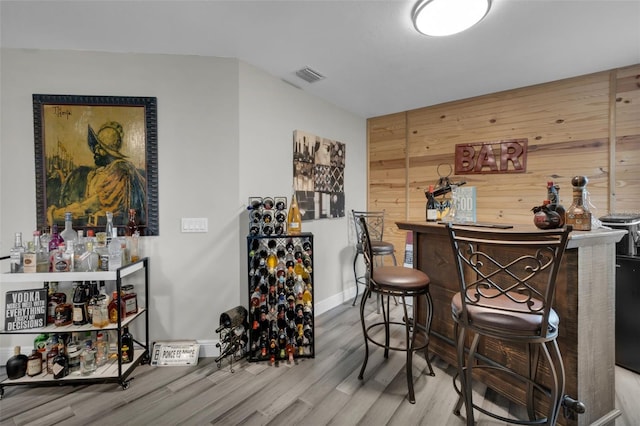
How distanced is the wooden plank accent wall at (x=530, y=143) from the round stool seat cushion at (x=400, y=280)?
185 centimetres

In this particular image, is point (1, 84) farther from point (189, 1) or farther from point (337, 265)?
point (337, 265)

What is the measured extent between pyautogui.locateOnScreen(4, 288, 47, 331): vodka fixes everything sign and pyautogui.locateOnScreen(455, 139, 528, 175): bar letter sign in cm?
398

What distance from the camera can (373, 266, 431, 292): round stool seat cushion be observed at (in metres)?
1.67

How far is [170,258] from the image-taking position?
7.28ft

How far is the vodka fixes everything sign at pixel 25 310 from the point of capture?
184 cm

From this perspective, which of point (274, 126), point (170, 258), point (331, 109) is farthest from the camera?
point (331, 109)

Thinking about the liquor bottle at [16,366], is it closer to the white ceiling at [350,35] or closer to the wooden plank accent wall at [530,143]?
the white ceiling at [350,35]

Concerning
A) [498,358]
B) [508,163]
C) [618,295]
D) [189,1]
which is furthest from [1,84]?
[618,295]

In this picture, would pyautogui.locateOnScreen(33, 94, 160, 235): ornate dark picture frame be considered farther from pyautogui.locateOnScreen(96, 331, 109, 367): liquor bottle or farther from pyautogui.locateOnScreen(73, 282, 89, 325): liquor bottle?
pyautogui.locateOnScreen(96, 331, 109, 367): liquor bottle

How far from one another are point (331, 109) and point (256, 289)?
228cm

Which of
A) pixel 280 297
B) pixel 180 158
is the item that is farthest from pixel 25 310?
pixel 280 297

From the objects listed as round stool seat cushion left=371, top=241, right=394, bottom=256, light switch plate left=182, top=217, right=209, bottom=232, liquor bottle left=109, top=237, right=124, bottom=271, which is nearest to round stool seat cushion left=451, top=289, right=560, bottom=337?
round stool seat cushion left=371, top=241, right=394, bottom=256

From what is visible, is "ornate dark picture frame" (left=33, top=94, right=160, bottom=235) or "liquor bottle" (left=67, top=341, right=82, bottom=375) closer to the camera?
"liquor bottle" (left=67, top=341, right=82, bottom=375)

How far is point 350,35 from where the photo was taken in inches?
76.4
